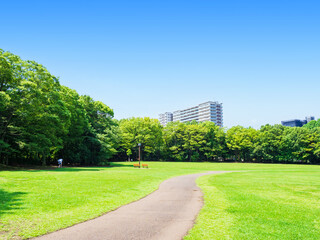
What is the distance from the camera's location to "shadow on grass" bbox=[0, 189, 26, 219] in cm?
865

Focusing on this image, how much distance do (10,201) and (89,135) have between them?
38.0 meters

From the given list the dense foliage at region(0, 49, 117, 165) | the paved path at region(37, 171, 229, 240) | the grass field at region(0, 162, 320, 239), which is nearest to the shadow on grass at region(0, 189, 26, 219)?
the grass field at region(0, 162, 320, 239)

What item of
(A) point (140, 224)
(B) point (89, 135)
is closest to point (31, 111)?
(B) point (89, 135)

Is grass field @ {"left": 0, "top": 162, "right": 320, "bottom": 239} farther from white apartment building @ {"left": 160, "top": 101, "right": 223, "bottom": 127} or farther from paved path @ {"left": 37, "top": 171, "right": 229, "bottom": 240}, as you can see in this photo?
white apartment building @ {"left": 160, "top": 101, "right": 223, "bottom": 127}

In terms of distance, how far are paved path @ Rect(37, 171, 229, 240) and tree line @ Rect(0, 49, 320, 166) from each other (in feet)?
77.2

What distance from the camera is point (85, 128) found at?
45.5m

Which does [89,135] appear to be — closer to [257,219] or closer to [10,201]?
[10,201]

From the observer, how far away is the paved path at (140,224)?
6.38m

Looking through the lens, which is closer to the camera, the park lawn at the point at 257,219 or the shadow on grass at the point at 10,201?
the park lawn at the point at 257,219

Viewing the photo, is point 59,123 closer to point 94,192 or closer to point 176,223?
point 94,192

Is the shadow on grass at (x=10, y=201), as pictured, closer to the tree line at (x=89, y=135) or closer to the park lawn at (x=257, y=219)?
the park lawn at (x=257, y=219)

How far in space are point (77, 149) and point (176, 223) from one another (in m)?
41.0

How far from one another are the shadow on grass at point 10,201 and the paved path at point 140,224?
3.51 metres

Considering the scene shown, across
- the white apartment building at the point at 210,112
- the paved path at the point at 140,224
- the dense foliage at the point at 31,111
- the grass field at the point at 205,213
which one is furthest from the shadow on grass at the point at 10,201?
the white apartment building at the point at 210,112
